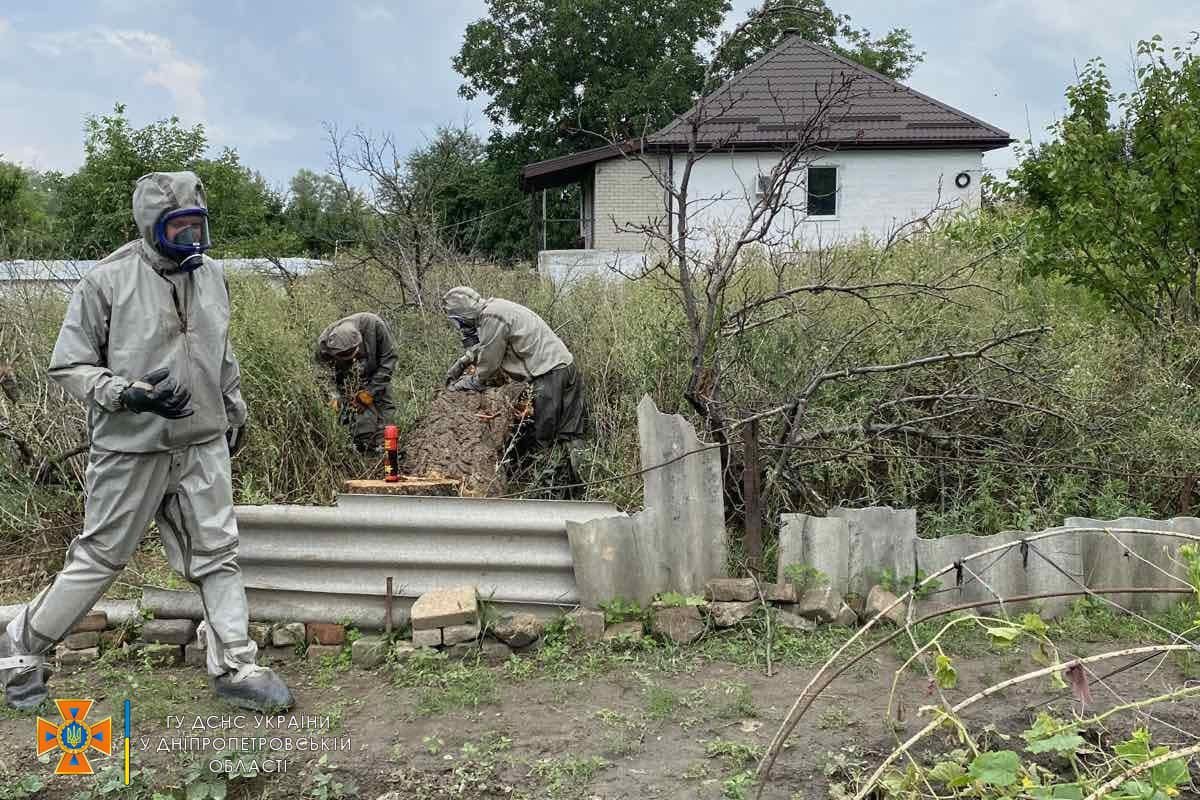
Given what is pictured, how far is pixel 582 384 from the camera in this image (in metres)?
7.28

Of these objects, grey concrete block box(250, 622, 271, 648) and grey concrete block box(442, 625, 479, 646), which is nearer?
grey concrete block box(442, 625, 479, 646)

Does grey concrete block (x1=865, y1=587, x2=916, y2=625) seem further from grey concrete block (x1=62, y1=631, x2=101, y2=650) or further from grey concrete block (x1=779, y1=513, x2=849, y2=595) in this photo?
grey concrete block (x1=62, y1=631, x2=101, y2=650)

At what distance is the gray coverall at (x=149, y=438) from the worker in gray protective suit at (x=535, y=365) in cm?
305

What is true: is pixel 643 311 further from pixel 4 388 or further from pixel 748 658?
pixel 4 388

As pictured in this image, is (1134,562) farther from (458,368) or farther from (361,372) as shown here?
(361,372)

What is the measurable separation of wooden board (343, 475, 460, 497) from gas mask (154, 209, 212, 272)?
5.64ft

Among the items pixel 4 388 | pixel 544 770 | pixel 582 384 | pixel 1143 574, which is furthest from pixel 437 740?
pixel 4 388

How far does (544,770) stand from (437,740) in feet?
1.50

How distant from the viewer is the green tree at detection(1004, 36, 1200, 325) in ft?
21.9

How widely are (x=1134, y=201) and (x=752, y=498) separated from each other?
3.94m

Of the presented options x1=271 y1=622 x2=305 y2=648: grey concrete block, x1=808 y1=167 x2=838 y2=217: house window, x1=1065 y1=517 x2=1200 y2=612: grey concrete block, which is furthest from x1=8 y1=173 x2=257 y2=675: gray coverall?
x1=808 y1=167 x2=838 y2=217: house window

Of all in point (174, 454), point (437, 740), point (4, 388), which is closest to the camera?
point (437, 740)

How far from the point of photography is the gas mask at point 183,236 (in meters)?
3.87

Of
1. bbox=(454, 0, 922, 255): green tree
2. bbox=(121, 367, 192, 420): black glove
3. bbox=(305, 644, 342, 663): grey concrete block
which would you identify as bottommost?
bbox=(305, 644, 342, 663): grey concrete block
